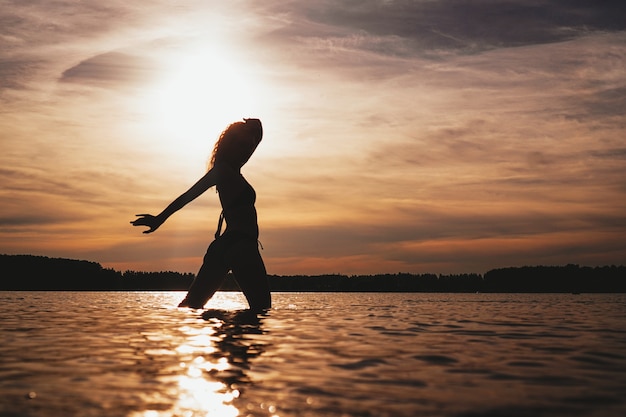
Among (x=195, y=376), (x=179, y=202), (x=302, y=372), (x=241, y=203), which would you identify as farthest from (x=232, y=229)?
(x=195, y=376)

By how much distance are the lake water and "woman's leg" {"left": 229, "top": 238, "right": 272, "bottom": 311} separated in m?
3.50

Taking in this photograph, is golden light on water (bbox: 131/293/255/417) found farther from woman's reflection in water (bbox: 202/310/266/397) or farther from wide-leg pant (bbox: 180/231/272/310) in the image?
wide-leg pant (bbox: 180/231/272/310)

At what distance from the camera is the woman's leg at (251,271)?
45.6 feet

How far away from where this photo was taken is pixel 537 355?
7.59 m

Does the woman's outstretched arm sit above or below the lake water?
above

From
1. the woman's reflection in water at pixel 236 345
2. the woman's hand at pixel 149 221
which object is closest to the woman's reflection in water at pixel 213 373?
the woman's reflection in water at pixel 236 345

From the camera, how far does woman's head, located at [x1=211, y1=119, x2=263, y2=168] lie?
1432 centimetres

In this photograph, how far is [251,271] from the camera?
14.1 m

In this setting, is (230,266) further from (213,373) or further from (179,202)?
(213,373)

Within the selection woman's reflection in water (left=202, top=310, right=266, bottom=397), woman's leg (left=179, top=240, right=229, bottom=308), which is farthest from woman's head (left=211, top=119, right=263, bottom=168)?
woman's reflection in water (left=202, top=310, right=266, bottom=397)

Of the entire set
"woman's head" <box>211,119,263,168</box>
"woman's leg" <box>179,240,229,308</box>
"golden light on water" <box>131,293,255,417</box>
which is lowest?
"golden light on water" <box>131,293,255,417</box>

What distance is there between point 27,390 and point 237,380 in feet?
5.22

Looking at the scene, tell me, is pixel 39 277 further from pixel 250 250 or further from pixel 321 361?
pixel 321 361

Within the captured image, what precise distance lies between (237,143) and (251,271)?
2.76 meters
